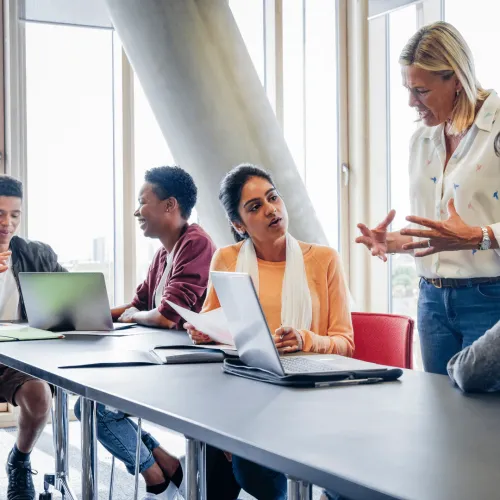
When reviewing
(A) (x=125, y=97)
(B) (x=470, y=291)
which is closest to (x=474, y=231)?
(B) (x=470, y=291)

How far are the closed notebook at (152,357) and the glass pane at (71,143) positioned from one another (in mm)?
2722

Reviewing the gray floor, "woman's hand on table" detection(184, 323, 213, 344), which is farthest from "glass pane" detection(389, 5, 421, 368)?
"woman's hand on table" detection(184, 323, 213, 344)

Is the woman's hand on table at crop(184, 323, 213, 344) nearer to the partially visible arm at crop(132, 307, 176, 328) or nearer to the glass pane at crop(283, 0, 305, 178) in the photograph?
the partially visible arm at crop(132, 307, 176, 328)

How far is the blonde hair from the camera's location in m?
1.97

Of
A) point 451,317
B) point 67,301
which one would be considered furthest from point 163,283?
point 451,317

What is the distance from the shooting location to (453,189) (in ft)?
6.72

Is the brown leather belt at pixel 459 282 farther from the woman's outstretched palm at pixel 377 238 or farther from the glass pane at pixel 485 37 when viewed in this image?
the glass pane at pixel 485 37

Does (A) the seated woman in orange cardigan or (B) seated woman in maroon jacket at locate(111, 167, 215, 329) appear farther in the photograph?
(B) seated woman in maroon jacket at locate(111, 167, 215, 329)

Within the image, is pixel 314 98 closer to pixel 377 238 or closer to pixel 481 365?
pixel 377 238

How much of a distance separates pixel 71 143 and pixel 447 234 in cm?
334

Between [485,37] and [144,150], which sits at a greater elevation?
[485,37]

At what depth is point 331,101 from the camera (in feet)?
17.1

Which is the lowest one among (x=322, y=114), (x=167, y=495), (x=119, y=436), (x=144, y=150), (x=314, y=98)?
(x=167, y=495)

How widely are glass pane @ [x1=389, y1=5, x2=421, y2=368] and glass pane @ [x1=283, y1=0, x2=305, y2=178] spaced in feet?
1.91
